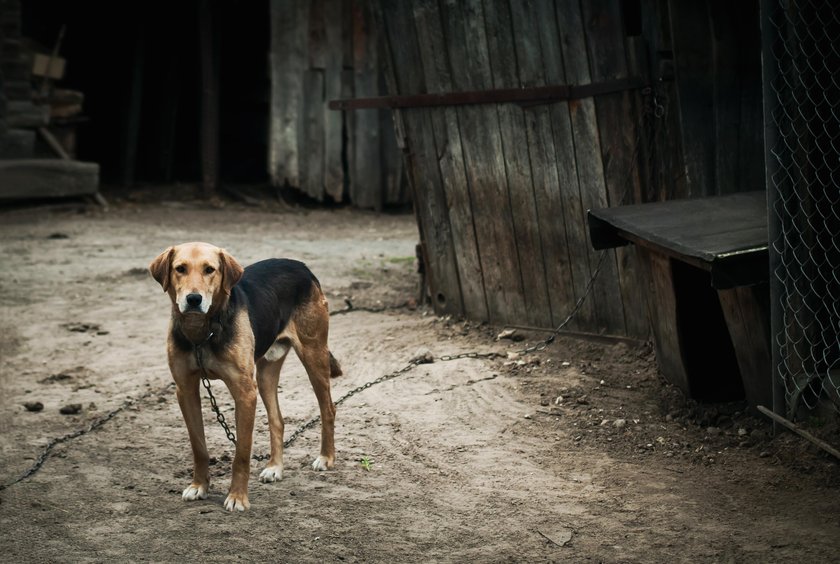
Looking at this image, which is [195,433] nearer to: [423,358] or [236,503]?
[236,503]

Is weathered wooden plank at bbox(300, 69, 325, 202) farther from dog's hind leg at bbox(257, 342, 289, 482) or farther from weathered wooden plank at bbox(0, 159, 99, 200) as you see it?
dog's hind leg at bbox(257, 342, 289, 482)

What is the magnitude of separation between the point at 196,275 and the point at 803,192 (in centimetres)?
302

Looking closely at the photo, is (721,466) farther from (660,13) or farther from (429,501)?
(660,13)

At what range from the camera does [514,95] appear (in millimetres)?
7840

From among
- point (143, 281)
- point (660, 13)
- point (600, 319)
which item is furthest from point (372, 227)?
point (660, 13)

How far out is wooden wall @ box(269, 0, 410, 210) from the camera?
14.4 meters

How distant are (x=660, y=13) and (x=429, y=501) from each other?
336cm

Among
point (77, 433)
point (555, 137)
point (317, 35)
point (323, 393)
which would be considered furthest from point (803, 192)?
point (317, 35)

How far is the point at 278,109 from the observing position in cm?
1484

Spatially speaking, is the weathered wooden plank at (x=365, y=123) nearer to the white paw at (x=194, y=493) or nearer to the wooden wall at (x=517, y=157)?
the wooden wall at (x=517, y=157)

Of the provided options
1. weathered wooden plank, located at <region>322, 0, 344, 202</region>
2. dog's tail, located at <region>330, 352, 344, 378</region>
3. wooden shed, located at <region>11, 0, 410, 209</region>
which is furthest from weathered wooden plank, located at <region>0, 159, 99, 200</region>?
dog's tail, located at <region>330, 352, 344, 378</region>

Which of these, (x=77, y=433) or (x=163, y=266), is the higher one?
(x=163, y=266)

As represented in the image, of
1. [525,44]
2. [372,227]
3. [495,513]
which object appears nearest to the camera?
[495,513]

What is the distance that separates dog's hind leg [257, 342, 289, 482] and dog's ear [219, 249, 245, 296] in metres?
0.74
